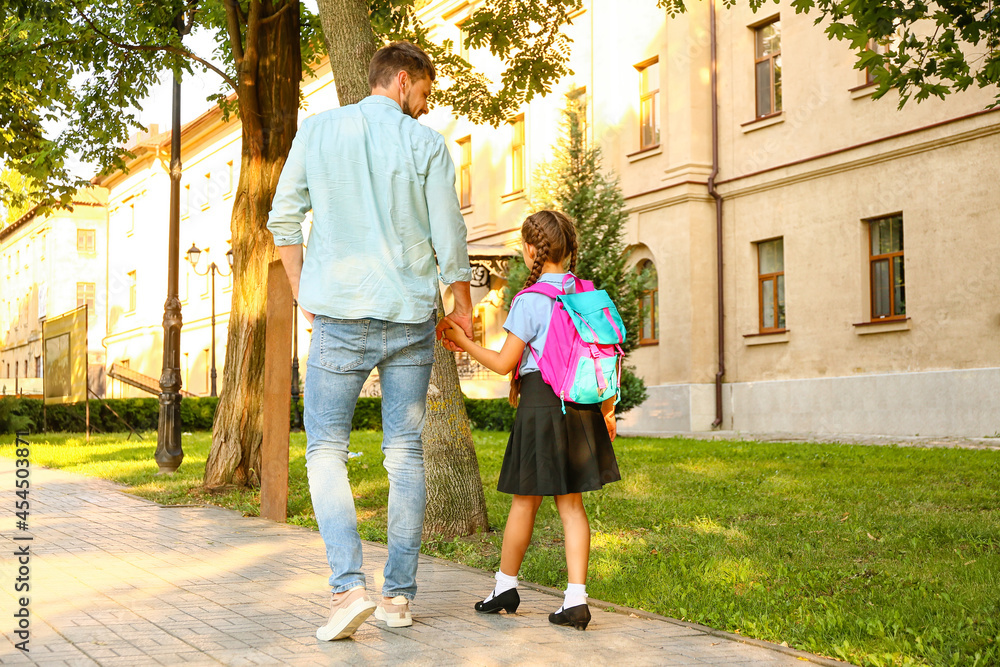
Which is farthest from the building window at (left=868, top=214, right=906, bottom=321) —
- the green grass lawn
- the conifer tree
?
the green grass lawn

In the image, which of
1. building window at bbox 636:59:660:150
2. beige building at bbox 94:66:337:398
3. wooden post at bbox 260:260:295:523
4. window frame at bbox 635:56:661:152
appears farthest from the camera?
beige building at bbox 94:66:337:398

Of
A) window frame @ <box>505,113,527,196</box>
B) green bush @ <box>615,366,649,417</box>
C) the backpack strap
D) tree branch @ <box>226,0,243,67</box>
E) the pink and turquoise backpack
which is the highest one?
window frame @ <box>505,113,527,196</box>

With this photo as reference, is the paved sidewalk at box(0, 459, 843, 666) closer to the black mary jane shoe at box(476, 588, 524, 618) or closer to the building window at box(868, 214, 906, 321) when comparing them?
the black mary jane shoe at box(476, 588, 524, 618)

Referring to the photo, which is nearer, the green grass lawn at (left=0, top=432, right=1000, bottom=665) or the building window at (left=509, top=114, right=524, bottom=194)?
the green grass lawn at (left=0, top=432, right=1000, bottom=665)

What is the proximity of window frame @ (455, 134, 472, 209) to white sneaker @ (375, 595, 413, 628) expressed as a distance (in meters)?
26.8

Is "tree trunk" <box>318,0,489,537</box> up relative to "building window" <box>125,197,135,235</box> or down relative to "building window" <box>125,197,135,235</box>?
down

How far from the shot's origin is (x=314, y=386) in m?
4.03

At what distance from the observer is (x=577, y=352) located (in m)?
4.34

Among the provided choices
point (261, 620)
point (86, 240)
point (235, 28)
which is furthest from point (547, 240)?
point (86, 240)

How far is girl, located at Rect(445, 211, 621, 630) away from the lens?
14.1 feet

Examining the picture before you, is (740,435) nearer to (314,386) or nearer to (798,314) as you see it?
(798,314)

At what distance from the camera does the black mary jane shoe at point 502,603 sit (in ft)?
14.3

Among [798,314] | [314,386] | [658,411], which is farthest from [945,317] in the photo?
[314,386]

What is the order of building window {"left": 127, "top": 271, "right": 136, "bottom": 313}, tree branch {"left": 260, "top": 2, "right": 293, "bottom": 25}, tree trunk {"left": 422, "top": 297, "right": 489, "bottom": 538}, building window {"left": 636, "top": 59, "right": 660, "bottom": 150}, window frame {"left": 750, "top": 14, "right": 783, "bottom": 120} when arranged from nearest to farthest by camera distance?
tree trunk {"left": 422, "top": 297, "right": 489, "bottom": 538} → tree branch {"left": 260, "top": 2, "right": 293, "bottom": 25} → window frame {"left": 750, "top": 14, "right": 783, "bottom": 120} → building window {"left": 636, "top": 59, "right": 660, "bottom": 150} → building window {"left": 127, "top": 271, "right": 136, "bottom": 313}
